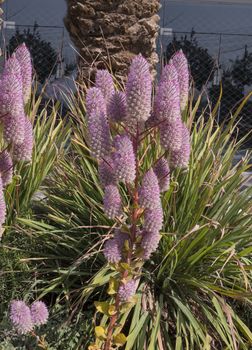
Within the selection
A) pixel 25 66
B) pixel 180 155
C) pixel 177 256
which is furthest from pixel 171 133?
pixel 177 256

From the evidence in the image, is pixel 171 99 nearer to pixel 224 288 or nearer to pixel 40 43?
pixel 224 288

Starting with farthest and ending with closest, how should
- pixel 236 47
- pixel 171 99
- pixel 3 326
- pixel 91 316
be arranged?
pixel 236 47 < pixel 91 316 < pixel 3 326 < pixel 171 99

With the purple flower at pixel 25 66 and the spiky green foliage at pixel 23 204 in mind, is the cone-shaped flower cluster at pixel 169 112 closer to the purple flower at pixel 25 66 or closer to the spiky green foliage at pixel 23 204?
the purple flower at pixel 25 66

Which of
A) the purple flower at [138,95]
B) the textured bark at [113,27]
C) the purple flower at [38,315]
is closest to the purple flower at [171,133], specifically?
the purple flower at [138,95]

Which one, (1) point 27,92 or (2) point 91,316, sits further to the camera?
(2) point 91,316

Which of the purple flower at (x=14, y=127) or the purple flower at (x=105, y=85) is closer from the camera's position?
the purple flower at (x=14, y=127)

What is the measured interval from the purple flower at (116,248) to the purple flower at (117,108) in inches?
16.5

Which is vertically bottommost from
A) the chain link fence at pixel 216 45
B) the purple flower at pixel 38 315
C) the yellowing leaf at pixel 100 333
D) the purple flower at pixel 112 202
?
the chain link fence at pixel 216 45

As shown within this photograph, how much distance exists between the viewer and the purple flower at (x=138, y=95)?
2.60 meters

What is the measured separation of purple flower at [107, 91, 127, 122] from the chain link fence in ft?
29.6

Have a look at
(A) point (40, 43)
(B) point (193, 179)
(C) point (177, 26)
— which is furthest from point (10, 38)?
(B) point (193, 179)

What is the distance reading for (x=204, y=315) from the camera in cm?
381

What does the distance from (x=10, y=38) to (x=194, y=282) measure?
395 inches

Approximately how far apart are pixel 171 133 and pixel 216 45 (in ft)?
36.3
